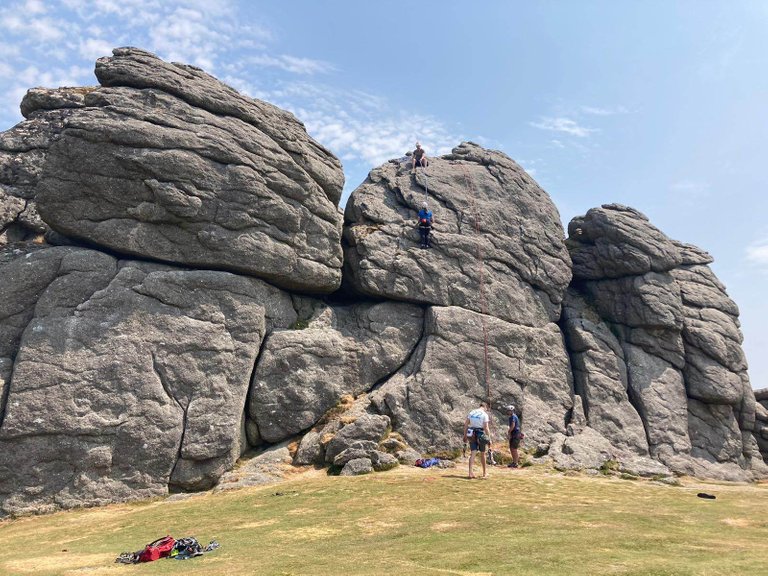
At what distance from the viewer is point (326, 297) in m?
33.8

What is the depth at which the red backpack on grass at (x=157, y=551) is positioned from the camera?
42.6 feet

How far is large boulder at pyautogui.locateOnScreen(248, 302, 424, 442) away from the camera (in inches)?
1082

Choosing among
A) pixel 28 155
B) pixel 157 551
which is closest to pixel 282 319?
pixel 28 155

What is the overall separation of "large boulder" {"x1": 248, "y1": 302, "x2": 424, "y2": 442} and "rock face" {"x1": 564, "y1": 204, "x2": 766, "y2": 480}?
41.3 feet

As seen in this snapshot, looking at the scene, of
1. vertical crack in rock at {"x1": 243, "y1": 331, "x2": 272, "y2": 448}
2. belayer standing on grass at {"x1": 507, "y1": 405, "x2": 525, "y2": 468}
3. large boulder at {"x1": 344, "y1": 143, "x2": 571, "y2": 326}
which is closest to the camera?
vertical crack in rock at {"x1": 243, "y1": 331, "x2": 272, "y2": 448}

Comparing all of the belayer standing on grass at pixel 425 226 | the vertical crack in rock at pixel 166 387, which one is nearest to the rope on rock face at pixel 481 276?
the belayer standing on grass at pixel 425 226

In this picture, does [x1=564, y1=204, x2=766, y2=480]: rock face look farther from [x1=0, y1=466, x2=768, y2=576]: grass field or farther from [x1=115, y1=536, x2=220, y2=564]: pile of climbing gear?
[x1=115, y1=536, x2=220, y2=564]: pile of climbing gear

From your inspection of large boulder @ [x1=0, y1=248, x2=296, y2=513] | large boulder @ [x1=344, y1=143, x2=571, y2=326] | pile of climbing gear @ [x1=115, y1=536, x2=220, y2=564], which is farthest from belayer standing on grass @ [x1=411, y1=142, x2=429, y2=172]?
pile of climbing gear @ [x1=115, y1=536, x2=220, y2=564]

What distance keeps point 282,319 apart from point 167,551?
55.8ft

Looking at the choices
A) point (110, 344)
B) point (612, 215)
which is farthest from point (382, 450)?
point (612, 215)

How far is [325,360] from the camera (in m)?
29.2

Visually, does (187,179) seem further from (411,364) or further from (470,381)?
(470,381)

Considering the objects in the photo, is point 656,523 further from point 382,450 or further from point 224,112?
point 224,112

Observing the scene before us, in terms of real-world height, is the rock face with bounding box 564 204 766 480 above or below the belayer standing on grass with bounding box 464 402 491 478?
above
